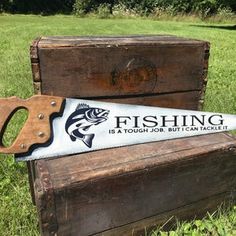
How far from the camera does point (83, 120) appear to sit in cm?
252

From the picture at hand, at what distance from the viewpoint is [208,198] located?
2627mm

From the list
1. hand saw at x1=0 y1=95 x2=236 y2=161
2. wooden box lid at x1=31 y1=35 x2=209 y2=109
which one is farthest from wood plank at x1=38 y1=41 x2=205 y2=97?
hand saw at x1=0 y1=95 x2=236 y2=161

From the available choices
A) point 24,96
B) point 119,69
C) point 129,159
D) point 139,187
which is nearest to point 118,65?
point 119,69

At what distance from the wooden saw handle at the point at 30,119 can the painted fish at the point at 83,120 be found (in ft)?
0.49

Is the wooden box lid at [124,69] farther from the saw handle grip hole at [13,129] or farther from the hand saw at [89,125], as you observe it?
the saw handle grip hole at [13,129]

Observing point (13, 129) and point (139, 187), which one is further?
point (13, 129)

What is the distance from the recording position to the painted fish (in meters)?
2.49

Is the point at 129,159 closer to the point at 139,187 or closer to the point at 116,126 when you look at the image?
the point at 139,187

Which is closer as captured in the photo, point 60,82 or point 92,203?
point 92,203

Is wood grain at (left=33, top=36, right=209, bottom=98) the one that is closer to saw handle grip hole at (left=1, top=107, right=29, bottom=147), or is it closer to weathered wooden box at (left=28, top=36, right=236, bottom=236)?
weathered wooden box at (left=28, top=36, right=236, bottom=236)

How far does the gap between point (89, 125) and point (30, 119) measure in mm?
349

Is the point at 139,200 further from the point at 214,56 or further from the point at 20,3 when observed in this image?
the point at 20,3

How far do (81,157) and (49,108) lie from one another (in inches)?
13.1

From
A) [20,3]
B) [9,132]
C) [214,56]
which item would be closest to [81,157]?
[9,132]
